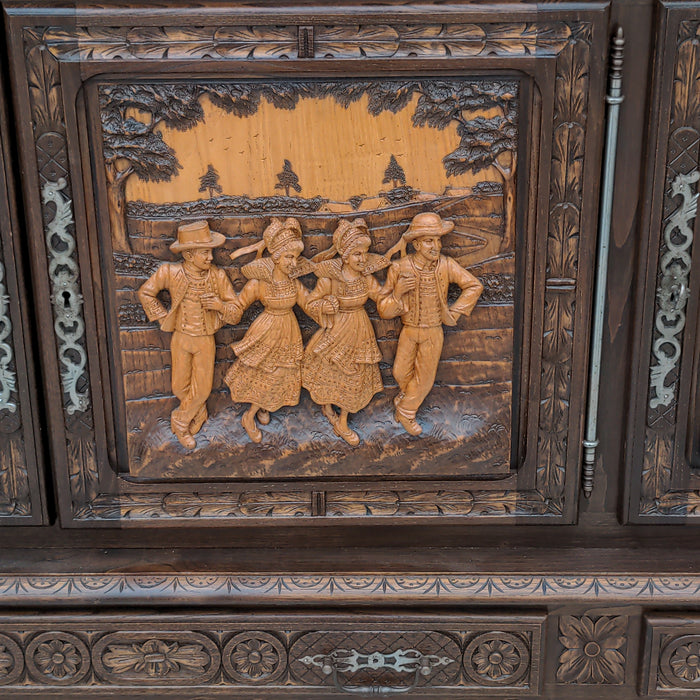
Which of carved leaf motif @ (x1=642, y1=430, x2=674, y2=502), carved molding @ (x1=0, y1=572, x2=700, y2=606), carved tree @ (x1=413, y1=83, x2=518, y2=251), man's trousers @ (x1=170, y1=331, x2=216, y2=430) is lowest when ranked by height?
carved molding @ (x1=0, y1=572, x2=700, y2=606)

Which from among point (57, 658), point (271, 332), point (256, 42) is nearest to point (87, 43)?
point (256, 42)

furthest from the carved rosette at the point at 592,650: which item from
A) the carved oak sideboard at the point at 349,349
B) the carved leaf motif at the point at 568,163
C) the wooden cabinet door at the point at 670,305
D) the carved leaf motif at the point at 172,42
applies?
the carved leaf motif at the point at 172,42

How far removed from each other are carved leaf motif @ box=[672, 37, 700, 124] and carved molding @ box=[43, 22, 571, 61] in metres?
0.15

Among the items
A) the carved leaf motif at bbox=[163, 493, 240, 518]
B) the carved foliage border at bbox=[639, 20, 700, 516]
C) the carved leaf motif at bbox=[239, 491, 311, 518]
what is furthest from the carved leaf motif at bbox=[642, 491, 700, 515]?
the carved leaf motif at bbox=[163, 493, 240, 518]

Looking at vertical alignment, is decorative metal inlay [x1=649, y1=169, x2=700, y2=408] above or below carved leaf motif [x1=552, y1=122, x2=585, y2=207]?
below

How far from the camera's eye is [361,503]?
3.98 ft

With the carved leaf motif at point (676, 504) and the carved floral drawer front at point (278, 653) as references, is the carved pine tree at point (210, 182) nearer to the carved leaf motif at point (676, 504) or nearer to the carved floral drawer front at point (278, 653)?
the carved floral drawer front at point (278, 653)

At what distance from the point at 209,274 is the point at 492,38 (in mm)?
482

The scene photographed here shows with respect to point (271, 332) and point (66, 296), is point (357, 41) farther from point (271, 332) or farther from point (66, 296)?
point (66, 296)

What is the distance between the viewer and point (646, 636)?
1.19 meters

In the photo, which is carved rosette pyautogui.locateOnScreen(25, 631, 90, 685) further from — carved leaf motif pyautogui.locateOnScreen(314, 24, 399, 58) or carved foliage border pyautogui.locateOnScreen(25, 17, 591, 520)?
carved leaf motif pyautogui.locateOnScreen(314, 24, 399, 58)

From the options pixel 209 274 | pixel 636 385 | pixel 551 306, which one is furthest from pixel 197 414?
pixel 636 385

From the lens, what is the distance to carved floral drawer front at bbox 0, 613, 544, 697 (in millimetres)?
1193

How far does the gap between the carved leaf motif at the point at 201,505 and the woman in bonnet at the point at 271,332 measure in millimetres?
111
